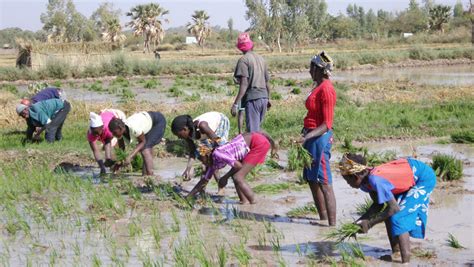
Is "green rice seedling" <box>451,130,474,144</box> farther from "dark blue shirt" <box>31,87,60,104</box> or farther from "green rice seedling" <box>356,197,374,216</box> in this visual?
"dark blue shirt" <box>31,87,60,104</box>

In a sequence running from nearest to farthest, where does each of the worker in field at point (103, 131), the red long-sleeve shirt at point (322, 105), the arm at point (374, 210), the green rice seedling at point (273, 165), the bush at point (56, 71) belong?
the arm at point (374, 210)
the red long-sleeve shirt at point (322, 105)
the worker in field at point (103, 131)
the green rice seedling at point (273, 165)
the bush at point (56, 71)

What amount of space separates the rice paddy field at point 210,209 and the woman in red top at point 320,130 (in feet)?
1.14

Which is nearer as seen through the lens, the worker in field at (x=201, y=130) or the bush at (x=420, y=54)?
the worker in field at (x=201, y=130)

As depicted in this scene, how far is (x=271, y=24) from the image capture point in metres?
63.2

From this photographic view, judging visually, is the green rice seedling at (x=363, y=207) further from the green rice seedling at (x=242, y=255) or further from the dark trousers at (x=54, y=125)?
the dark trousers at (x=54, y=125)

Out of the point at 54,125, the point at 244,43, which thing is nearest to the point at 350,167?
the point at 244,43

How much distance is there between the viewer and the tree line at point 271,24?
64062 millimetres

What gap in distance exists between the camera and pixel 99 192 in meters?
8.02

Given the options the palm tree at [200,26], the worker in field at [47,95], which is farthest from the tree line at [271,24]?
the worker in field at [47,95]

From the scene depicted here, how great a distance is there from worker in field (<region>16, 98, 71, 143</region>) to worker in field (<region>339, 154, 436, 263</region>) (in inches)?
292

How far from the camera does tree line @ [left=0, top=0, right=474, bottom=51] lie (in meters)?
A: 64.1

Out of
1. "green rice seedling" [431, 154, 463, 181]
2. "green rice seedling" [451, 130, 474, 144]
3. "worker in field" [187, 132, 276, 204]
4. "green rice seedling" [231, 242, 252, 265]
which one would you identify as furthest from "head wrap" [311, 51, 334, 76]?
"green rice seedling" [451, 130, 474, 144]

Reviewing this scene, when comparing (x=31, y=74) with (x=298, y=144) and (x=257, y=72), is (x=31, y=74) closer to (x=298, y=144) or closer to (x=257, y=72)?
(x=257, y=72)

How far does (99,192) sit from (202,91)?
55.5 ft
